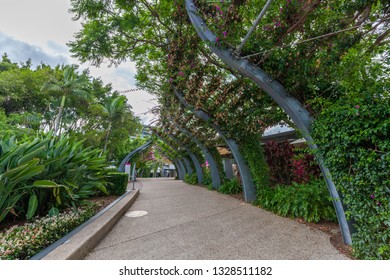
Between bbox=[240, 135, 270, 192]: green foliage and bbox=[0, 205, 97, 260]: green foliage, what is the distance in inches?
186

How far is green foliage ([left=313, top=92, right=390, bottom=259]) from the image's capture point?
187cm

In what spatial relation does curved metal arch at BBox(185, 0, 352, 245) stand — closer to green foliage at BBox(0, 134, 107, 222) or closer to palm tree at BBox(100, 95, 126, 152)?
green foliage at BBox(0, 134, 107, 222)

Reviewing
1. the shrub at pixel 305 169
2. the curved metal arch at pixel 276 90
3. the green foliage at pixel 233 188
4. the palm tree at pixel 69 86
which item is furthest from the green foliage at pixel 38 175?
the palm tree at pixel 69 86

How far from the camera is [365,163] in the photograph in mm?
1966

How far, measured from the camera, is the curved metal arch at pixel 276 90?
2.73 metres

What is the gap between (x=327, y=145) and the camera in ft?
8.00

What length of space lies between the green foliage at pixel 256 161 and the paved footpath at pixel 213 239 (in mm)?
1308

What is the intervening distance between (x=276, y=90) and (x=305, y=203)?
2525 millimetres

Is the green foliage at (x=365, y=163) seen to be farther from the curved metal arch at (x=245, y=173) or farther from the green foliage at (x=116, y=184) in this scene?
the green foliage at (x=116, y=184)

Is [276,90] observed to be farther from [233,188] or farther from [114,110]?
[114,110]

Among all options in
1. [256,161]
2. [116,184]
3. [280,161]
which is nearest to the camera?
[256,161]

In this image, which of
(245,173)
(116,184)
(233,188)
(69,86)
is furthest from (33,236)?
(69,86)

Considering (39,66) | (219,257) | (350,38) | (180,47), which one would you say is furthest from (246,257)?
(39,66)
